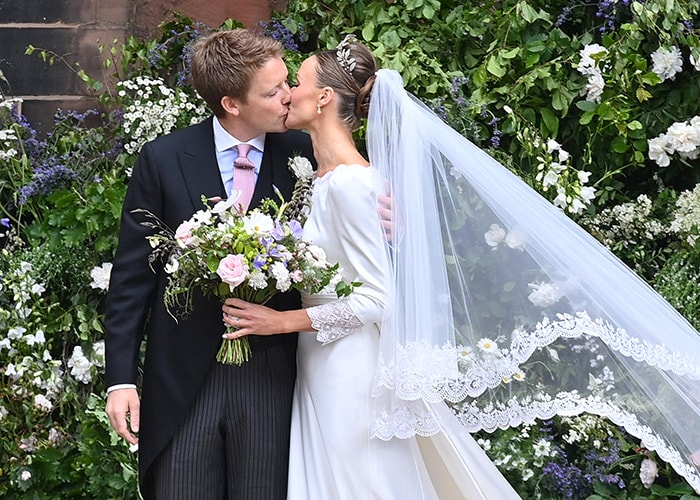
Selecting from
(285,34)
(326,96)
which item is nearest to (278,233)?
(326,96)

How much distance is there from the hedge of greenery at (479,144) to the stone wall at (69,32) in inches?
4.8

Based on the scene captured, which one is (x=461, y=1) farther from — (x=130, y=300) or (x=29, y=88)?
(x=130, y=300)

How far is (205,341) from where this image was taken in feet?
9.11

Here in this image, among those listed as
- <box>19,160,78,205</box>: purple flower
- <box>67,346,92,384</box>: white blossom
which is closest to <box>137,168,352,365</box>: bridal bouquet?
<box>67,346,92,384</box>: white blossom

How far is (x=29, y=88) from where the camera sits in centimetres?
463

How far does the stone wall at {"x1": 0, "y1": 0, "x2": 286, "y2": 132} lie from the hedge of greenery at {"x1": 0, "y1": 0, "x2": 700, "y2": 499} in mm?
122

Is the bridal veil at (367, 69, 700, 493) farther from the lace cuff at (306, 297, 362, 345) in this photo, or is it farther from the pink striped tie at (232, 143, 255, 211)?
the pink striped tie at (232, 143, 255, 211)

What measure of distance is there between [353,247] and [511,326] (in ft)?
1.44

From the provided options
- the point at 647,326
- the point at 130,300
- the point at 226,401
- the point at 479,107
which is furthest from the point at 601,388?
the point at 479,107

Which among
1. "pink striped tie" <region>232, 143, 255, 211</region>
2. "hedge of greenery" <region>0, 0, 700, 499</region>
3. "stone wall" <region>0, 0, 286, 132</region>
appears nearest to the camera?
"pink striped tie" <region>232, 143, 255, 211</region>

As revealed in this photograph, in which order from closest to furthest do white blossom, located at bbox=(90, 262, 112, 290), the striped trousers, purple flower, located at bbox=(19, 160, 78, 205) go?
the striped trousers
white blossom, located at bbox=(90, 262, 112, 290)
purple flower, located at bbox=(19, 160, 78, 205)

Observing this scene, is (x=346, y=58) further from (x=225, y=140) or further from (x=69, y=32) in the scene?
(x=69, y=32)

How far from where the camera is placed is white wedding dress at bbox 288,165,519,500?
2.66 meters

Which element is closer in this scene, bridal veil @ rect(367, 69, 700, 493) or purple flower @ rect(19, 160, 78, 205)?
bridal veil @ rect(367, 69, 700, 493)
